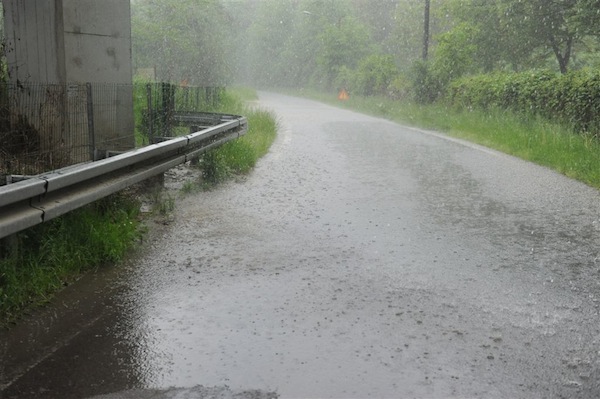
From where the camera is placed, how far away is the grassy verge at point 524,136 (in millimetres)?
12140

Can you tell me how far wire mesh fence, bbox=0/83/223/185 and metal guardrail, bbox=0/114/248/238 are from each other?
44 cm

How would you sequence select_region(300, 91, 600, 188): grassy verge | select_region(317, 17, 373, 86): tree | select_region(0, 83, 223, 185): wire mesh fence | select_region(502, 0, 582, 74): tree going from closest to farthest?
1. select_region(0, 83, 223, 185): wire mesh fence
2. select_region(300, 91, 600, 188): grassy verge
3. select_region(502, 0, 582, 74): tree
4. select_region(317, 17, 373, 86): tree

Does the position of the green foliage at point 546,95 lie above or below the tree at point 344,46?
below

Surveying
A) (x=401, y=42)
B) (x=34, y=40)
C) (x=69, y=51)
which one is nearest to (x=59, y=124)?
(x=69, y=51)

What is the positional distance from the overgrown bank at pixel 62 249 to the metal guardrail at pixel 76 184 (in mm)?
331

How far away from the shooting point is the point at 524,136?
15984mm

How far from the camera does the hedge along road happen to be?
3.79 meters

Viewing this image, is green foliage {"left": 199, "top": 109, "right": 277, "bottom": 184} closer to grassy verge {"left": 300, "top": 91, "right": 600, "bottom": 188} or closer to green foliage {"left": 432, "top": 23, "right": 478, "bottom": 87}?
grassy verge {"left": 300, "top": 91, "right": 600, "bottom": 188}

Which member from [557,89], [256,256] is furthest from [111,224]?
[557,89]

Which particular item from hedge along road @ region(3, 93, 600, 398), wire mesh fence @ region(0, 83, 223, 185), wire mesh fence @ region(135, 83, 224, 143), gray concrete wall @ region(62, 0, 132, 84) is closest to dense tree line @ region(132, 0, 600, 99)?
wire mesh fence @ region(135, 83, 224, 143)

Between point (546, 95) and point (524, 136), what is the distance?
2922mm

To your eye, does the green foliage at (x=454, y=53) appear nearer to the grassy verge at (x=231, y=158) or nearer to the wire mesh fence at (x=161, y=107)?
the wire mesh fence at (x=161, y=107)

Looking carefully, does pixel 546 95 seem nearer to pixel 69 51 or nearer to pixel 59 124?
pixel 69 51

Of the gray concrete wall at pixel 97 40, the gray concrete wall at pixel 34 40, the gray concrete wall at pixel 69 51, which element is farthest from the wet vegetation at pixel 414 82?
the gray concrete wall at pixel 34 40
